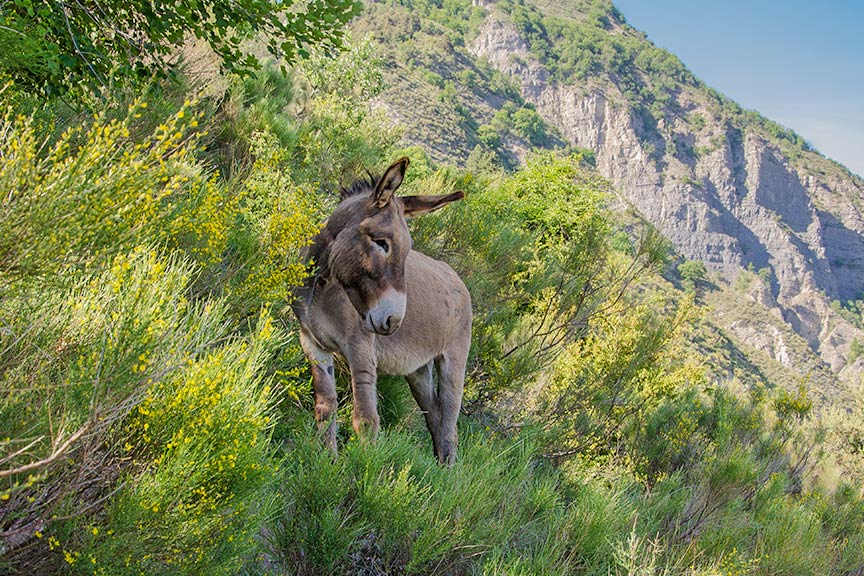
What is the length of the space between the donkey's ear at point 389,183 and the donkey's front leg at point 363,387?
91cm

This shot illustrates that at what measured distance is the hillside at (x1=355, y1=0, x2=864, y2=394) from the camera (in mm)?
121375

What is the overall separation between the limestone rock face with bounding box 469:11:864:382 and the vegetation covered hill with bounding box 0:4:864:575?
120 m

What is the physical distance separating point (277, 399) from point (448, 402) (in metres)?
1.39

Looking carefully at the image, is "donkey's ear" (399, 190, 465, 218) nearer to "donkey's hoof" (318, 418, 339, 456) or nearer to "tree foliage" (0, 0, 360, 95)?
"donkey's hoof" (318, 418, 339, 456)

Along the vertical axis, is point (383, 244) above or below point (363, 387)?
above

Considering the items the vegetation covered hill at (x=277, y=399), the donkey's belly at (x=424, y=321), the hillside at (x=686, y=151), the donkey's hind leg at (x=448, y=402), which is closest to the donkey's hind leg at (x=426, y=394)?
the donkey's hind leg at (x=448, y=402)

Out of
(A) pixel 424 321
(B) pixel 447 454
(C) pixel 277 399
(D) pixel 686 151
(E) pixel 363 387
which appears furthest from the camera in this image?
(D) pixel 686 151

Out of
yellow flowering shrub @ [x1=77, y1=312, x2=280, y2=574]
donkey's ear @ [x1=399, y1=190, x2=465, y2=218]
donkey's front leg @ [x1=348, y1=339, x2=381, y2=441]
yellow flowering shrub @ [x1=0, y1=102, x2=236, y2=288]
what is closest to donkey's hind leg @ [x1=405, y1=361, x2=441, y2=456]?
donkey's front leg @ [x1=348, y1=339, x2=381, y2=441]

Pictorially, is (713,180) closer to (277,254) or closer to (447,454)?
(447,454)

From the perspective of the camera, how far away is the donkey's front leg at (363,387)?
3693mm

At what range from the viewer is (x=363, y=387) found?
3736 millimetres

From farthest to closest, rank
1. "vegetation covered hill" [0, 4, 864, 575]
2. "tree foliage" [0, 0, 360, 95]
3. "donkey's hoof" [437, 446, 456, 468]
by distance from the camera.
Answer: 1. "donkey's hoof" [437, 446, 456, 468]
2. "tree foliage" [0, 0, 360, 95]
3. "vegetation covered hill" [0, 4, 864, 575]

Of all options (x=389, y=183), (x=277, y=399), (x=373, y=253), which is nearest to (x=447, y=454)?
(x=277, y=399)

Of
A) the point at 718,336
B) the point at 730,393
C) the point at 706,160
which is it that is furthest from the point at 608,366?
the point at 706,160
